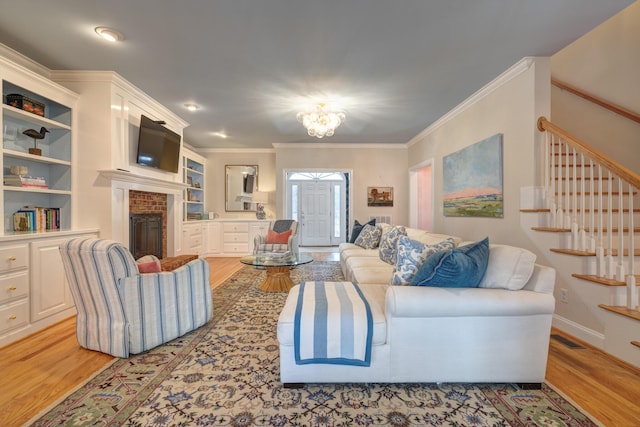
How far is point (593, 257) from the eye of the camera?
2.37 metres

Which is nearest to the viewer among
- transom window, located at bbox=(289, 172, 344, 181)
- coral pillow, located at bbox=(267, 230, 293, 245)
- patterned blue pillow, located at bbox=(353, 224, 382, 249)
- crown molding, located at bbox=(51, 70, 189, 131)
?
crown molding, located at bbox=(51, 70, 189, 131)

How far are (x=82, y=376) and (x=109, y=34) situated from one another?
107 inches

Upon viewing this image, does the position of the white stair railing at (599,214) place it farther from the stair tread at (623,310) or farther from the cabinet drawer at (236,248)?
the cabinet drawer at (236,248)

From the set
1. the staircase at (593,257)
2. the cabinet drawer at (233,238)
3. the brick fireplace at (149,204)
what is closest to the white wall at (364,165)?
the cabinet drawer at (233,238)

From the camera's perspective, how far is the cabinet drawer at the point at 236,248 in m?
6.48

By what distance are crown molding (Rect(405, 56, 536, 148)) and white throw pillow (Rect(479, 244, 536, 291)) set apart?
2187 mm

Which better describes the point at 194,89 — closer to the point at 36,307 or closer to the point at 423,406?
the point at 36,307

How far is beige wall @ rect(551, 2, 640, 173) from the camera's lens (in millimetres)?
3268

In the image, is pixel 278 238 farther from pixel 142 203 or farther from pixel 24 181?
pixel 24 181

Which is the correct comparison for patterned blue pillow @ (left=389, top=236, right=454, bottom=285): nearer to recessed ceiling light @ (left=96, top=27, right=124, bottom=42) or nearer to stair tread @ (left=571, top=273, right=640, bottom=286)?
stair tread @ (left=571, top=273, right=640, bottom=286)

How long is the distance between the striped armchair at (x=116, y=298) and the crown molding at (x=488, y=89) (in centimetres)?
389

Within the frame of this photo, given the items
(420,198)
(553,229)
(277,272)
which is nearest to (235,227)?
(277,272)

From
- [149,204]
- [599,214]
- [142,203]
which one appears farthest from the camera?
[149,204]

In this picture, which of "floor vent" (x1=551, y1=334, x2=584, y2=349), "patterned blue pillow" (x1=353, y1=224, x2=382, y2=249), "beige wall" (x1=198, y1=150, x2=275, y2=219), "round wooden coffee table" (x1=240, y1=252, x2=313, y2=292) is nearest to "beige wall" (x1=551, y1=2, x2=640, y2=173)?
"floor vent" (x1=551, y1=334, x2=584, y2=349)
